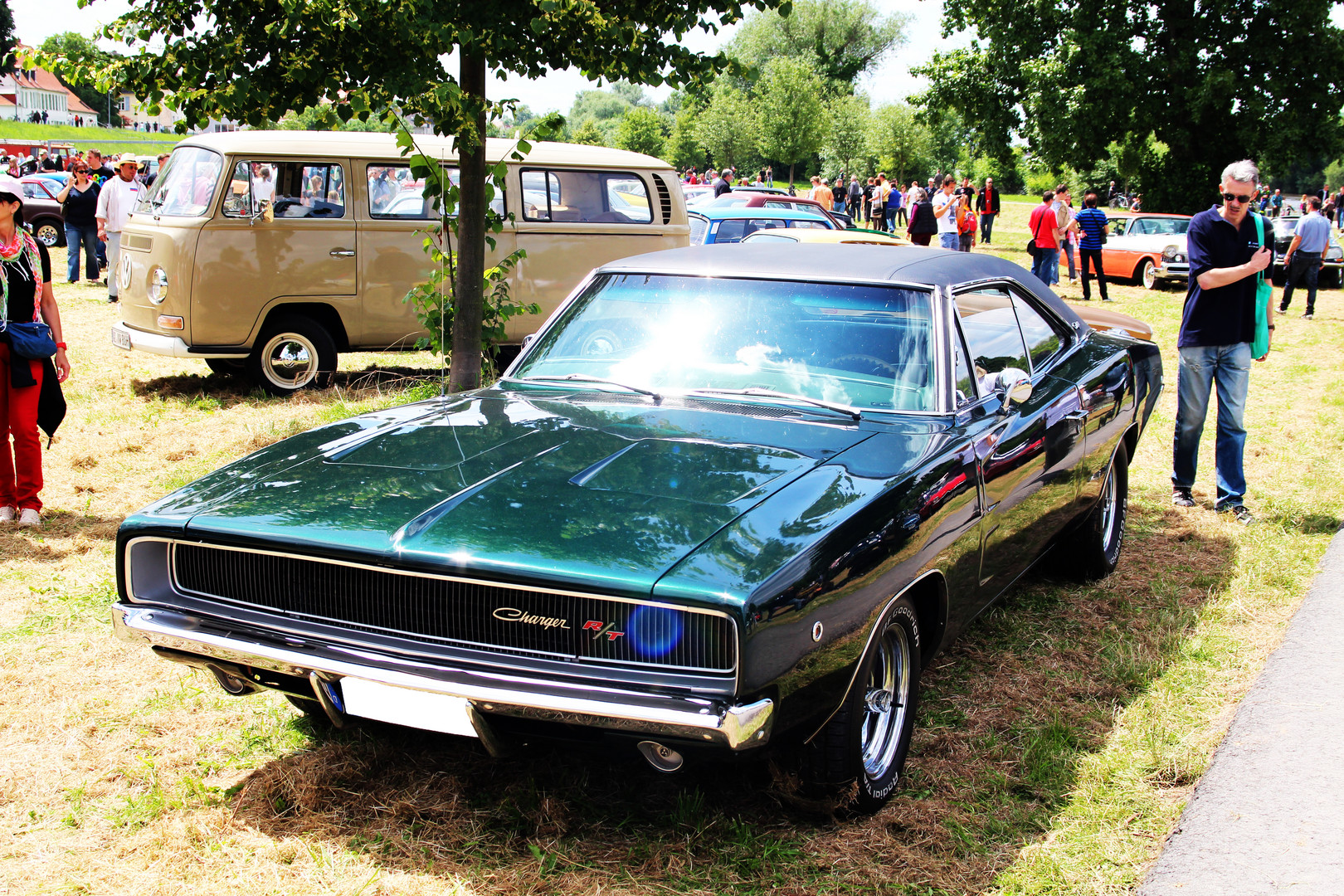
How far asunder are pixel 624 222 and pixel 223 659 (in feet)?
27.7

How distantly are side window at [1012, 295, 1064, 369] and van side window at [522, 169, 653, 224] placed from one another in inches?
250

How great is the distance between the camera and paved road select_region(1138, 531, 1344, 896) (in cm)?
306

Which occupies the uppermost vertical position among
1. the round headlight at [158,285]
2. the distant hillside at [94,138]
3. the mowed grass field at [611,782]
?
the distant hillside at [94,138]

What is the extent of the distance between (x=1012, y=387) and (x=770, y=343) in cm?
87

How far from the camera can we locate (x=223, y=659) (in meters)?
3.06

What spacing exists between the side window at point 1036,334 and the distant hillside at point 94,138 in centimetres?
7686

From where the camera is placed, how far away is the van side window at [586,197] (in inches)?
414

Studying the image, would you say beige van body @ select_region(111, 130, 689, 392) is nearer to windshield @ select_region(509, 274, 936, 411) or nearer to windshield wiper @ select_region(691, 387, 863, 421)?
windshield @ select_region(509, 274, 936, 411)

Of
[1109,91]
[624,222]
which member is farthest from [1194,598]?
[1109,91]

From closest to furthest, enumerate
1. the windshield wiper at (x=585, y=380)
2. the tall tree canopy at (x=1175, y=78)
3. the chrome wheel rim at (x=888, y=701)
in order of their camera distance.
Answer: the chrome wheel rim at (x=888, y=701)
the windshield wiper at (x=585, y=380)
the tall tree canopy at (x=1175, y=78)

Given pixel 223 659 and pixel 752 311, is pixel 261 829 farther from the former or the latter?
pixel 752 311

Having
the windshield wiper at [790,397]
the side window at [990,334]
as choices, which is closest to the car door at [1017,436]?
the side window at [990,334]

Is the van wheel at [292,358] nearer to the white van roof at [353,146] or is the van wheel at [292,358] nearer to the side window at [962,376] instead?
the white van roof at [353,146]

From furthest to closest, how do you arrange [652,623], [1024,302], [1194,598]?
[1194,598] → [1024,302] → [652,623]
